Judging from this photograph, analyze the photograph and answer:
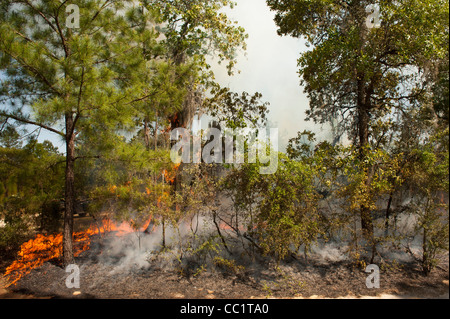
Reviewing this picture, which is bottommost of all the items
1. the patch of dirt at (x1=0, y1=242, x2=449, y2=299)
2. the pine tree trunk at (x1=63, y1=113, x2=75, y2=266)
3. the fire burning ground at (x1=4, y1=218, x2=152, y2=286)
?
the patch of dirt at (x1=0, y1=242, x2=449, y2=299)

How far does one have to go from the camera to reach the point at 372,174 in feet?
13.8

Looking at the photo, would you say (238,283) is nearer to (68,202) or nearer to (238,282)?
(238,282)

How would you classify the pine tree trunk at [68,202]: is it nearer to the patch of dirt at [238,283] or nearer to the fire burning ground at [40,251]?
the patch of dirt at [238,283]

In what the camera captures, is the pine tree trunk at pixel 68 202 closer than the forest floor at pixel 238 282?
No

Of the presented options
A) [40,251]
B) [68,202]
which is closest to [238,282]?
[68,202]

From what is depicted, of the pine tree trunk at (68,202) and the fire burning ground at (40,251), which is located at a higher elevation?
the pine tree trunk at (68,202)

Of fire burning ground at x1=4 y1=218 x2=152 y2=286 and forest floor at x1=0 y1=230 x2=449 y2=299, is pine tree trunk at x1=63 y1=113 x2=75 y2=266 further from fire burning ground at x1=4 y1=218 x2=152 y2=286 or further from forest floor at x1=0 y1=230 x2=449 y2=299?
fire burning ground at x1=4 y1=218 x2=152 y2=286

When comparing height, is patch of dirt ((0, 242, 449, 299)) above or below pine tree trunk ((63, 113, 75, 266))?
below

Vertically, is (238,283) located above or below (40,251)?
below

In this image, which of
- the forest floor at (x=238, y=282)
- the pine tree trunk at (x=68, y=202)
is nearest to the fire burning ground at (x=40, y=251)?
the forest floor at (x=238, y=282)

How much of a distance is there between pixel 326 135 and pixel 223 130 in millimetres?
1846

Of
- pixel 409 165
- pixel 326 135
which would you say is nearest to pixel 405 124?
pixel 409 165

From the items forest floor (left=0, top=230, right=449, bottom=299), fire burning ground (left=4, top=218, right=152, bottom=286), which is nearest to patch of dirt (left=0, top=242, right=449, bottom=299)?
forest floor (left=0, top=230, right=449, bottom=299)
